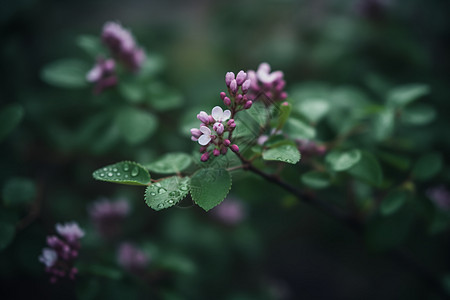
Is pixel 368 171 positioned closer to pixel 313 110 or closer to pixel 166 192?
pixel 313 110

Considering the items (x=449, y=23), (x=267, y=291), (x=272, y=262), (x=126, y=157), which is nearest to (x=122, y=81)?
(x=126, y=157)

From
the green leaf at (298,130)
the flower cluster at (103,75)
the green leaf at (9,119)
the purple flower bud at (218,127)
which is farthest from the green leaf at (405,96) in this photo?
the green leaf at (9,119)

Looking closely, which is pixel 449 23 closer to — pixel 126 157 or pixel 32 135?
pixel 126 157

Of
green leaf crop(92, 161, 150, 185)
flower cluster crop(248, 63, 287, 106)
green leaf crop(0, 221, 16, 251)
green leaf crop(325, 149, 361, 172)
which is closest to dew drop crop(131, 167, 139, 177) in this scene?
green leaf crop(92, 161, 150, 185)

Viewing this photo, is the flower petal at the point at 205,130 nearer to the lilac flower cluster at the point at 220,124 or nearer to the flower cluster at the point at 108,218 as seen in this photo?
the lilac flower cluster at the point at 220,124

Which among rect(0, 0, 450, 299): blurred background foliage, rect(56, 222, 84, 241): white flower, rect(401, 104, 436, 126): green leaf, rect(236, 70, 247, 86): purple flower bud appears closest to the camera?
rect(236, 70, 247, 86): purple flower bud

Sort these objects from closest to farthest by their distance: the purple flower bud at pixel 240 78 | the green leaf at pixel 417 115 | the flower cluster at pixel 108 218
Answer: the purple flower bud at pixel 240 78 → the green leaf at pixel 417 115 → the flower cluster at pixel 108 218

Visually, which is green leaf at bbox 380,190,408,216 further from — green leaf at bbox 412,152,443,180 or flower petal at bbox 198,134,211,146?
flower petal at bbox 198,134,211,146

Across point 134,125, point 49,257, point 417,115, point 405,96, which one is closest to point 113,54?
point 134,125
